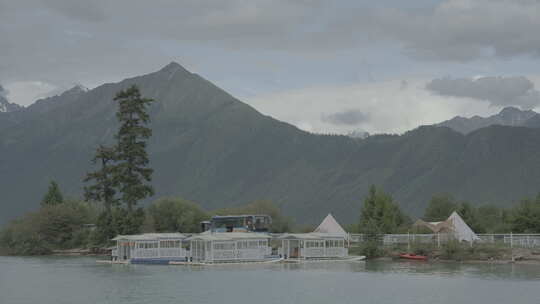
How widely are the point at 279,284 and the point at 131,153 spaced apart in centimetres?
3466

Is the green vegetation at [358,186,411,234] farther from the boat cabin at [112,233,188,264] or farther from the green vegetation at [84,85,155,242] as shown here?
the green vegetation at [84,85,155,242]

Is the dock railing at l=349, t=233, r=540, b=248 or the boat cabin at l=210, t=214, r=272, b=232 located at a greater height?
the boat cabin at l=210, t=214, r=272, b=232

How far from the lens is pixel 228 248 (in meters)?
61.7

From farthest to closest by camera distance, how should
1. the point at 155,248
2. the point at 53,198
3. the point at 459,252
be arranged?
1. the point at 53,198
2. the point at 155,248
3. the point at 459,252

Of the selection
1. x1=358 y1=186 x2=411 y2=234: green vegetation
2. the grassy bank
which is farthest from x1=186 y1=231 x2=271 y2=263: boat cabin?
x1=358 y1=186 x2=411 y2=234: green vegetation

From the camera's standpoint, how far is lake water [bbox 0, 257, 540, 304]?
38.2 meters

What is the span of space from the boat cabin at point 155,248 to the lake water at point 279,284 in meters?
3.73

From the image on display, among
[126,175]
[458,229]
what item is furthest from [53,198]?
[458,229]

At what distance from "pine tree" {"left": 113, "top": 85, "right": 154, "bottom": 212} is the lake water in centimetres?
1655

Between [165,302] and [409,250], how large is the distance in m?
31.3

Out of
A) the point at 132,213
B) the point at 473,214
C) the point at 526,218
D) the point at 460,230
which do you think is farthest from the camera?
the point at 132,213

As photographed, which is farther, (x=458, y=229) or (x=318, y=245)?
(x=458, y=229)

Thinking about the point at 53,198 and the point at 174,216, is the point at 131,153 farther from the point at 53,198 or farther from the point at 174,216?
the point at 53,198

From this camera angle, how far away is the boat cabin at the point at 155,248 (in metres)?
62.8
